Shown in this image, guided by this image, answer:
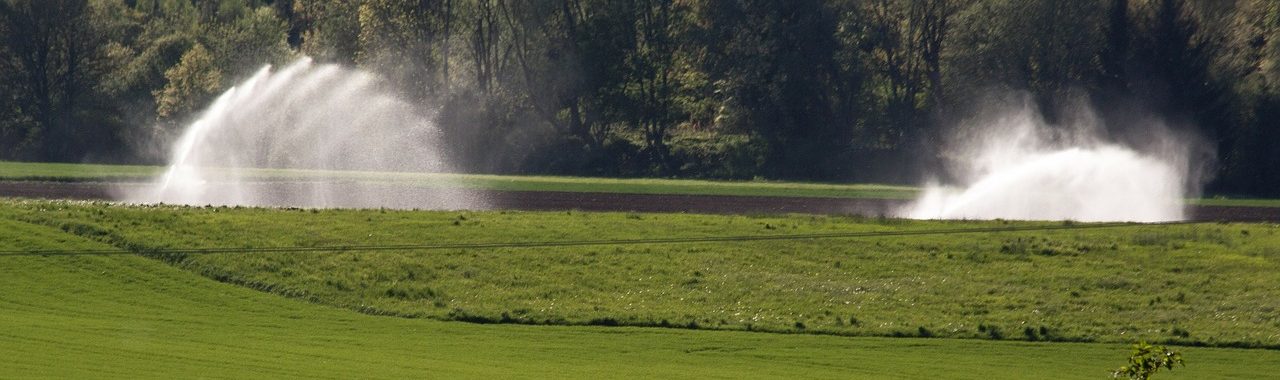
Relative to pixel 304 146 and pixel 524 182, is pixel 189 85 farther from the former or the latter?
pixel 524 182

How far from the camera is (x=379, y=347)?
3512cm

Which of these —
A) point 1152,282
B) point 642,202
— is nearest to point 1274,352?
point 1152,282

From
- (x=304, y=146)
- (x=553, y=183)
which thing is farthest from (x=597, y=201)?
(x=304, y=146)

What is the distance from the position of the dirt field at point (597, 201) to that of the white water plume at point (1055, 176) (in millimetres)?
2397

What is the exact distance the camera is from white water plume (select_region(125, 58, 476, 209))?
72.6 m

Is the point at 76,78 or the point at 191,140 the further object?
the point at 76,78

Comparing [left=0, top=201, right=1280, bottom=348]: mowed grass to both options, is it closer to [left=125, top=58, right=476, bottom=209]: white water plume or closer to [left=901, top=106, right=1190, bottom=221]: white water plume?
[left=901, top=106, right=1190, bottom=221]: white water plume

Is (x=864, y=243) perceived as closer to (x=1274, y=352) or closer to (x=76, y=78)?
(x=1274, y=352)

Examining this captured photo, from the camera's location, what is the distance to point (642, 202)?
73312 mm

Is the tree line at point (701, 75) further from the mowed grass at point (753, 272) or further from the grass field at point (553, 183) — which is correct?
the mowed grass at point (753, 272)

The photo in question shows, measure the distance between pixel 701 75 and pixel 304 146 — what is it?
92.2 feet

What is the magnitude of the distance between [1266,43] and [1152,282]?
55561 millimetres

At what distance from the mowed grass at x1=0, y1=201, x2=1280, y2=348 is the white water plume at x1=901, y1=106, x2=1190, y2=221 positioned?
11.5m

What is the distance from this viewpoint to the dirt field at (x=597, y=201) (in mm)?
68062
